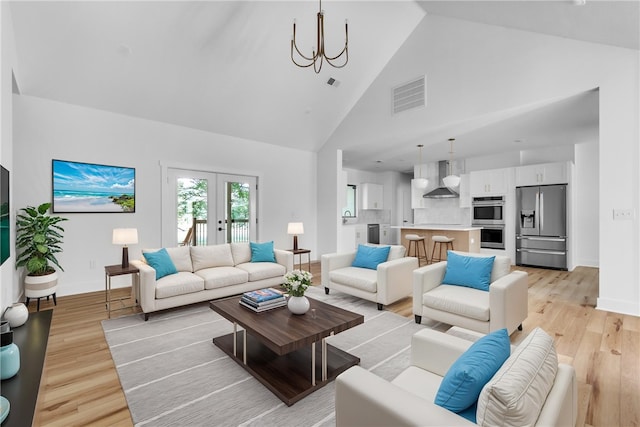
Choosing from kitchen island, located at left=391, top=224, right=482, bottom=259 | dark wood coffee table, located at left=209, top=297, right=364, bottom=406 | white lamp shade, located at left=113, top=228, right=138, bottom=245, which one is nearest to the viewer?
dark wood coffee table, located at left=209, top=297, right=364, bottom=406

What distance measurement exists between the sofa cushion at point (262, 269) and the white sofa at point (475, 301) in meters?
2.06

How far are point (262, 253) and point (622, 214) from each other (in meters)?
4.53

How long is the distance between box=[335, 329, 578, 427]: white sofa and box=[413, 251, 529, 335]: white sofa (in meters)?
1.47

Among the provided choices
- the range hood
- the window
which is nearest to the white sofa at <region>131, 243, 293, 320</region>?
the range hood

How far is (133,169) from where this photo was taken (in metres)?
4.84

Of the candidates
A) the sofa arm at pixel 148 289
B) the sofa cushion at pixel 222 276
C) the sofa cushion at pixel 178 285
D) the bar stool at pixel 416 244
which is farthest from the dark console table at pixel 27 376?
the bar stool at pixel 416 244

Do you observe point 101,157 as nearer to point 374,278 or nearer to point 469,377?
point 374,278

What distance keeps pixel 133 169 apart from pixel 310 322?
4072mm

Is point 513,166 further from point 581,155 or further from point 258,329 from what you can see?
point 258,329

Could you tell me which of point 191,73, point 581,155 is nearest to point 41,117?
point 191,73

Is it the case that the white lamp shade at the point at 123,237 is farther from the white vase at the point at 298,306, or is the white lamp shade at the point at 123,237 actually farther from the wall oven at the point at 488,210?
the wall oven at the point at 488,210

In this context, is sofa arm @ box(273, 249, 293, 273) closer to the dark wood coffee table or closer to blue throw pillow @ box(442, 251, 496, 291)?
the dark wood coffee table

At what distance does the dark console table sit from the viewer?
1342 mm

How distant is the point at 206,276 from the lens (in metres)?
3.89
